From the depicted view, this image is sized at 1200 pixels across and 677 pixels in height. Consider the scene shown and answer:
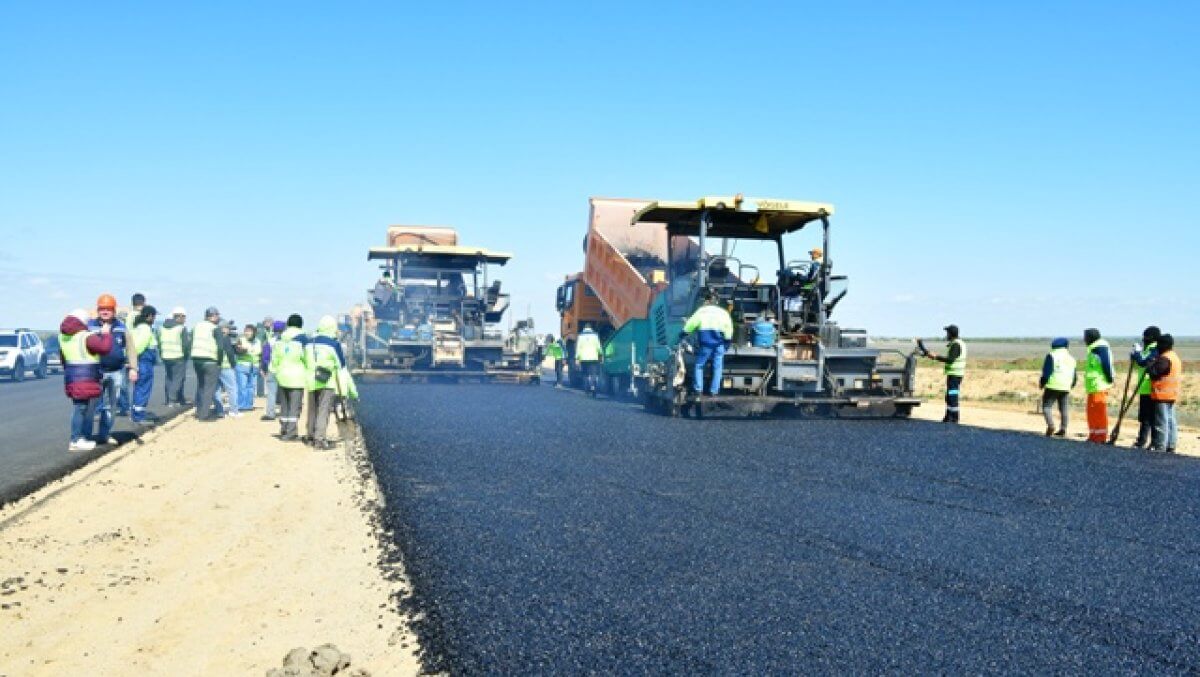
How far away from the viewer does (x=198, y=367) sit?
12086 millimetres

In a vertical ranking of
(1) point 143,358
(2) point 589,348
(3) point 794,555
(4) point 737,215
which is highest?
(4) point 737,215

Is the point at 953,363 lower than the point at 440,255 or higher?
lower

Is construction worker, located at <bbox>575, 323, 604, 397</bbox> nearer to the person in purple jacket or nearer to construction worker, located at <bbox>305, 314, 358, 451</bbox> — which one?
the person in purple jacket

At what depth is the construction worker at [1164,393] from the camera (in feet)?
31.2

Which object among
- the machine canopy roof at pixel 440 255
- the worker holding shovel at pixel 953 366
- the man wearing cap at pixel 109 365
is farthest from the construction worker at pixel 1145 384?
the machine canopy roof at pixel 440 255

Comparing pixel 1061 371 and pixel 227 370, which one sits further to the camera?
pixel 227 370

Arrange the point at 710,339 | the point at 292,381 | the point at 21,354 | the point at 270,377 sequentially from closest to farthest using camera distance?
1. the point at 292,381
2. the point at 710,339
3. the point at 270,377
4. the point at 21,354

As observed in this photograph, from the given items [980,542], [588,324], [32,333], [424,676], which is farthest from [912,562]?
[32,333]

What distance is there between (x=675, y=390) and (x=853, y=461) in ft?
11.7

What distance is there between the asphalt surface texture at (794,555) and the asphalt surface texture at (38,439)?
2606 mm

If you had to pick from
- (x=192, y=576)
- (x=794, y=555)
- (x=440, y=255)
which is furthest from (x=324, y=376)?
(x=440, y=255)

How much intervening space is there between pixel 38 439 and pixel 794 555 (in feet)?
27.9

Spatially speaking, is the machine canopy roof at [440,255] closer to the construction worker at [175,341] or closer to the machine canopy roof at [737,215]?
the construction worker at [175,341]

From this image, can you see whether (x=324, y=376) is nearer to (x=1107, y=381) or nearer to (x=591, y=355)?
(x=591, y=355)
